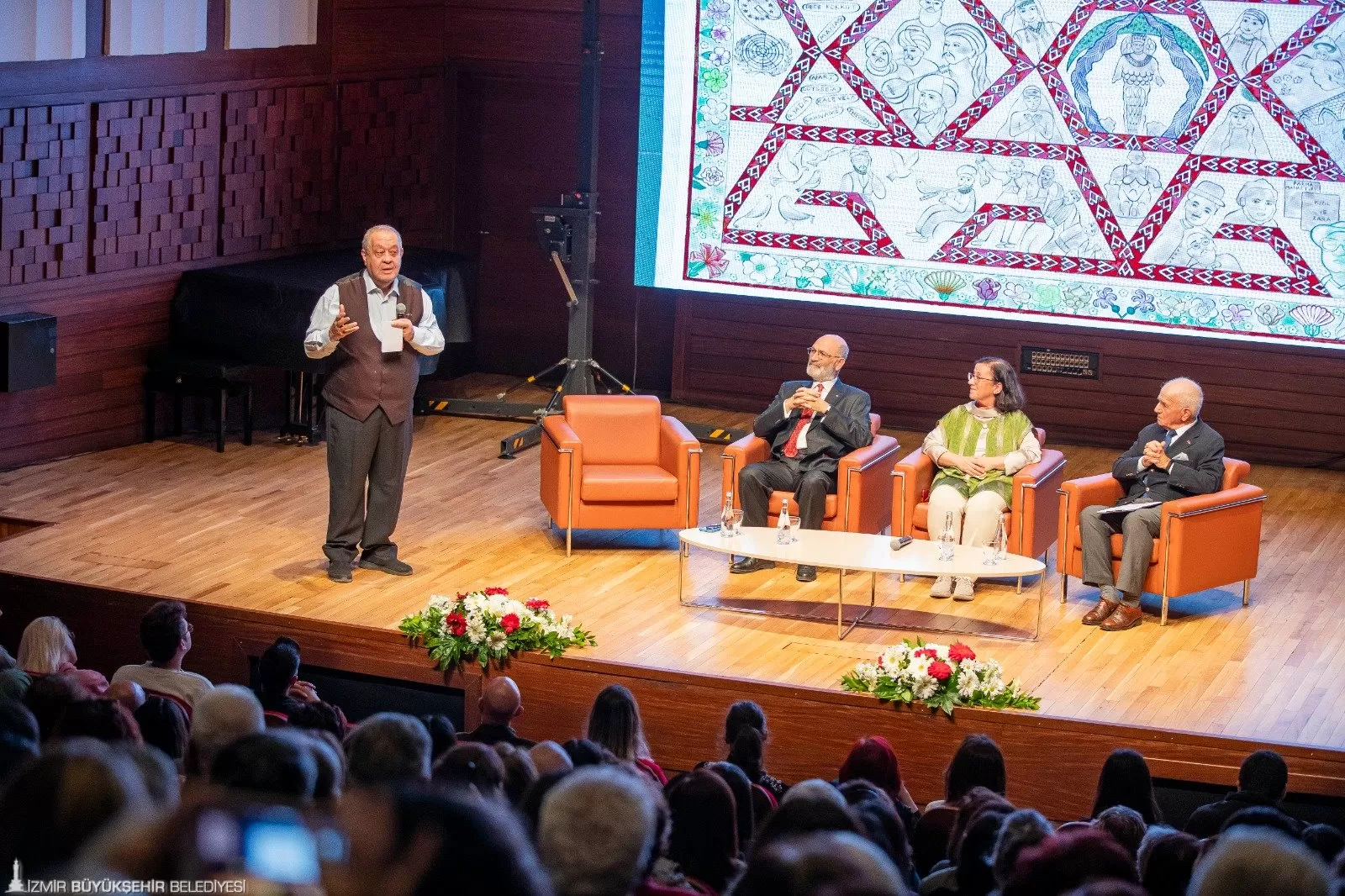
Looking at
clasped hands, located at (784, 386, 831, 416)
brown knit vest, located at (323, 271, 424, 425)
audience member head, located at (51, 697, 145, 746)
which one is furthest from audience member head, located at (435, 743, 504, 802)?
clasped hands, located at (784, 386, 831, 416)

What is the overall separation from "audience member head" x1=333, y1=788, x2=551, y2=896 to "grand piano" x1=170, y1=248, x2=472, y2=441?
688 cm

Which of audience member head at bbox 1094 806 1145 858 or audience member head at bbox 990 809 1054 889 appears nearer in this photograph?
audience member head at bbox 990 809 1054 889

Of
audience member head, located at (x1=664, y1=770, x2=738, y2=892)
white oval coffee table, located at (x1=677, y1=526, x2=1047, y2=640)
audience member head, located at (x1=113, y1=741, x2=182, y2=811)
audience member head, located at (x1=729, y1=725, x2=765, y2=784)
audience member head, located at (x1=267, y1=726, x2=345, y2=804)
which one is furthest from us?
white oval coffee table, located at (x1=677, y1=526, x2=1047, y2=640)

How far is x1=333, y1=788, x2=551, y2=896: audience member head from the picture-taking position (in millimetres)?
2232

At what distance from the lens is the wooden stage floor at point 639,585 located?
21.2 ft

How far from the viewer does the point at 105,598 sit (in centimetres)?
704

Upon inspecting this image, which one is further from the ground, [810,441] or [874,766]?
[810,441]

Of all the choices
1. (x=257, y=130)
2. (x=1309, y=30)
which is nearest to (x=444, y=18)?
(x=257, y=130)

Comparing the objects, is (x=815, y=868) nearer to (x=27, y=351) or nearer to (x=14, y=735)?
(x=14, y=735)

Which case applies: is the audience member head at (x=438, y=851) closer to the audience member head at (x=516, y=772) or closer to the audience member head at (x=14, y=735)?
the audience member head at (x=14, y=735)

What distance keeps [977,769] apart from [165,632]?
237 cm

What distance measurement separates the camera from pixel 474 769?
385 centimetres

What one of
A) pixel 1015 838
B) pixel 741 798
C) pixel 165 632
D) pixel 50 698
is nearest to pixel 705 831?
pixel 741 798

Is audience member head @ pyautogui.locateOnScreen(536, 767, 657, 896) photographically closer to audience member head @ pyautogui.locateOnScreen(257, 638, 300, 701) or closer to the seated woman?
audience member head @ pyautogui.locateOnScreen(257, 638, 300, 701)
